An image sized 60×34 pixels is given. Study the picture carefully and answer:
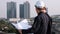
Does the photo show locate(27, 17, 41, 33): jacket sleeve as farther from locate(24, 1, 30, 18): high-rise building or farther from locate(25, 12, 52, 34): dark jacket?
locate(24, 1, 30, 18): high-rise building

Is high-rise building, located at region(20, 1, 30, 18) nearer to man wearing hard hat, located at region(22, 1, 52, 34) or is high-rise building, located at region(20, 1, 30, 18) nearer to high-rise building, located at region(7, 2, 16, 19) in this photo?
high-rise building, located at region(7, 2, 16, 19)

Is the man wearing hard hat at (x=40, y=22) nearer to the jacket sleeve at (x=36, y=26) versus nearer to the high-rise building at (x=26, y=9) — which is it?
the jacket sleeve at (x=36, y=26)

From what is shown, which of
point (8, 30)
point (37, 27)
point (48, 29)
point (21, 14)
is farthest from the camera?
point (21, 14)

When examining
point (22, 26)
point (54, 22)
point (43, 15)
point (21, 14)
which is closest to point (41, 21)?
point (43, 15)

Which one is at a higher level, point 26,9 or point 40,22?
point 26,9

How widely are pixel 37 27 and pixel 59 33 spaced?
5.15ft

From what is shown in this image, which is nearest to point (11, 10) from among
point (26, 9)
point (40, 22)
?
point (26, 9)

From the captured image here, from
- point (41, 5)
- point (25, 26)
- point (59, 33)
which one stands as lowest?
point (59, 33)

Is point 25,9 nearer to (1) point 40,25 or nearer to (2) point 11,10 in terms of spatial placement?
(2) point 11,10

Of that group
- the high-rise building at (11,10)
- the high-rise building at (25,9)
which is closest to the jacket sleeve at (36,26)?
the high-rise building at (25,9)

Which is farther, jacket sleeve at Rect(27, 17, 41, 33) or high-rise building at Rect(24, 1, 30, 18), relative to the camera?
high-rise building at Rect(24, 1, 30, 18)

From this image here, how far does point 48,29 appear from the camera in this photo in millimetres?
3670

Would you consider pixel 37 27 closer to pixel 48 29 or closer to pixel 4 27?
pixel 48 29

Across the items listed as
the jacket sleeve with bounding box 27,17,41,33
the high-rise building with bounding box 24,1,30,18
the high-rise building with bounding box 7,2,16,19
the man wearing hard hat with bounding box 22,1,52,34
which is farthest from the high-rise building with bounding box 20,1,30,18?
the jacket sleeve with bounding box 27,17,41,33
